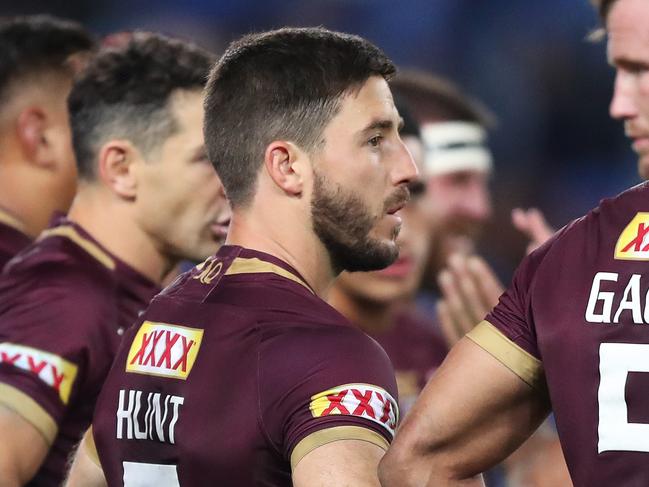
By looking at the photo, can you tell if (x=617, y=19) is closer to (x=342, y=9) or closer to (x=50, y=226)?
(x=50, y=226)

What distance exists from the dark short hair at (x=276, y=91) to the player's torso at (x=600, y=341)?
61 centimetres

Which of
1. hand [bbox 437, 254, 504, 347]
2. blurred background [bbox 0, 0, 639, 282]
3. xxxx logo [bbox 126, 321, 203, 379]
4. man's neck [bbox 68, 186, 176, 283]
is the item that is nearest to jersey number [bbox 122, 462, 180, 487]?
xxxx logo [bbox 126, 321, 203, 379]

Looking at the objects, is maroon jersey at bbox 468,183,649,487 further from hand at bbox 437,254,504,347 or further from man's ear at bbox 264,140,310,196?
hand at bbox 437,254,504,347

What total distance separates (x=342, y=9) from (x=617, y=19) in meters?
6.62

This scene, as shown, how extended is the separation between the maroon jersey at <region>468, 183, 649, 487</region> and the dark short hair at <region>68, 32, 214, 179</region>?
149 centimetres

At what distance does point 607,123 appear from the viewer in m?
8.99

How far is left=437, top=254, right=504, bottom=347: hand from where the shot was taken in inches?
153

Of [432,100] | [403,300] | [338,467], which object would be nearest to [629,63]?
[338,467]

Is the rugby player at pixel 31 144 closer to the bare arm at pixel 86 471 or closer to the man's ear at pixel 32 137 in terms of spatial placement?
the man's ear at pixel 32 137

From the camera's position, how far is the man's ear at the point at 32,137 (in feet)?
12.9

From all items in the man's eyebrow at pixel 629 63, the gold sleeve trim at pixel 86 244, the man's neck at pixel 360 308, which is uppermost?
the man's eyebrow at pixel 629 63

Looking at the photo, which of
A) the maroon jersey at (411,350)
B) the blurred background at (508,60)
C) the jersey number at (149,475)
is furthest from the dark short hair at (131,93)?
the blurred background at (508,60)

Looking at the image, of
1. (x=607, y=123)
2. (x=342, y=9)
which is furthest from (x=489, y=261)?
(x=342, y=9)

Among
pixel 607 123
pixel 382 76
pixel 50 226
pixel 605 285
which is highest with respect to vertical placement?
pixel 607 123
